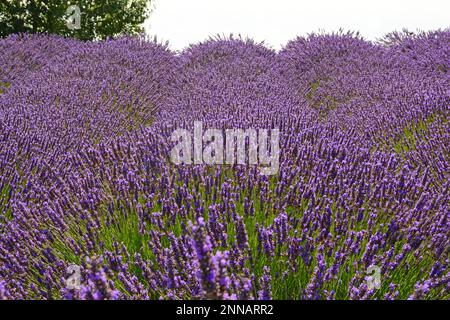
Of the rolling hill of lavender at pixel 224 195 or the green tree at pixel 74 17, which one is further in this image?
the green tree at pixel 74 17

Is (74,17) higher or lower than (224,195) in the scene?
higher

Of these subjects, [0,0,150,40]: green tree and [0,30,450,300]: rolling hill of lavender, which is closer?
[0,30,450,300]: rolling hill of lavender

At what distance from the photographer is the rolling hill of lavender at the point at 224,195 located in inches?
73.0

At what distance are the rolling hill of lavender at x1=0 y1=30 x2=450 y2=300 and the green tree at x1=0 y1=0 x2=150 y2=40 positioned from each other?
635 cm

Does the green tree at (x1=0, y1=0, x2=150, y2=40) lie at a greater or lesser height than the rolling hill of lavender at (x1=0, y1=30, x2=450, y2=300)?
greater

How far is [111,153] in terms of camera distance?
9.72ft

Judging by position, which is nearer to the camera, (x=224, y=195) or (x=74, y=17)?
(x=224, y=195)

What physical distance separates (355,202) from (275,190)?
1.21ft

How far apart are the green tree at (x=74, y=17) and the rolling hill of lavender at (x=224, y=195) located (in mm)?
6354

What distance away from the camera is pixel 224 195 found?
2.35 metres

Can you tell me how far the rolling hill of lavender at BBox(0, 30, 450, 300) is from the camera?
1.85m

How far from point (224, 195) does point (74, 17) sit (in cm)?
1017
